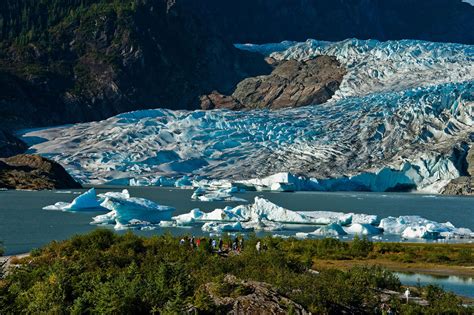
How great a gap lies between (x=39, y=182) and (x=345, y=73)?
77.1 metres

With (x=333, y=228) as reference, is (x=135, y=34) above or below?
above

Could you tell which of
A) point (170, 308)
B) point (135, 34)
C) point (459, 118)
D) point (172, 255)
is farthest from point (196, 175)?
point (170, 308)

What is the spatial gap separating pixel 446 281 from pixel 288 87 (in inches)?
5621

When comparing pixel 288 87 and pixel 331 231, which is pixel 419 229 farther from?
pixel 288 87

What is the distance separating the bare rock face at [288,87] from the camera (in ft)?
525

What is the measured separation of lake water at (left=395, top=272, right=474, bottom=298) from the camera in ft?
89.3

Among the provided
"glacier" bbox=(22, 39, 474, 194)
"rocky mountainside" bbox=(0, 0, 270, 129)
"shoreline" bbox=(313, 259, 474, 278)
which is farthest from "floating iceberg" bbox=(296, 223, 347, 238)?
"rocky mountainside" bbox=(0, 0, 270, 129)

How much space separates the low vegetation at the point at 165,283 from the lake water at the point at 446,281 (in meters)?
3.92

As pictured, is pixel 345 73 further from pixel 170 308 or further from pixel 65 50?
pixel 170 308

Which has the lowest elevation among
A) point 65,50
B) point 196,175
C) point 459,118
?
point 196,175

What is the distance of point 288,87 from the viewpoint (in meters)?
171

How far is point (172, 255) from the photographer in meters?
24.3

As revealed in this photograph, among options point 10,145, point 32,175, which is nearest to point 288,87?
point 10,145

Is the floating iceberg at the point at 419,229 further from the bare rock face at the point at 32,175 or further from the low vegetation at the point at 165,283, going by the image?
the bare rock face at the point at 32,175
